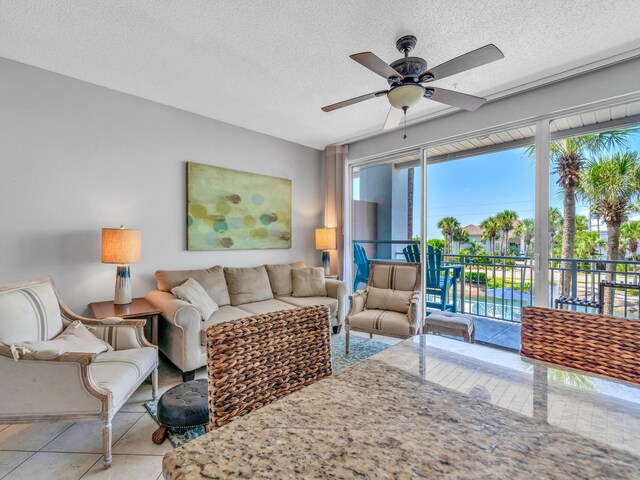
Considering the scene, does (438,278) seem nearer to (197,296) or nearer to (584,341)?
(197,296)

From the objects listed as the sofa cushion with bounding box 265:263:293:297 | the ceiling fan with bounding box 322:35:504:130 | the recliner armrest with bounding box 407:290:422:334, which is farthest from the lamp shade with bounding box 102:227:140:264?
the recliner armrest with bounding box 407:290:422:334

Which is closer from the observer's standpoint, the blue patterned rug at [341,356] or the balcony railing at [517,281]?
the blue patterned rug at [341,356]

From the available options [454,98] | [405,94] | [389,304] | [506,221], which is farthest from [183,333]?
[506,221]

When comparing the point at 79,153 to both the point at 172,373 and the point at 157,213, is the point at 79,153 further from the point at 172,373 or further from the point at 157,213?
the point at 172,373

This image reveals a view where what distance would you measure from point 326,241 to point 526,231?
Answer: 2.34m

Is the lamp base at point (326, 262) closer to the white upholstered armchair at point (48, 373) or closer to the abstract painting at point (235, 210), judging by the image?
the abstract painting at point (235, 210)

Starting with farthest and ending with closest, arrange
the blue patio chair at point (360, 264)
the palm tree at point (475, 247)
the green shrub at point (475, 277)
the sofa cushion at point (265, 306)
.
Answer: the blue patio chair at point (360, 264) → the green shrub at point (475, 277) → the palm tree at point (475, 247) → the sofa cushion at point (265, 306)

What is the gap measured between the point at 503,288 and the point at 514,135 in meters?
2.00

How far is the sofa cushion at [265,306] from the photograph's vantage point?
315 centimetres

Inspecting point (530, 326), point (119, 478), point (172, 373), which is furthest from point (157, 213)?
point (530, 326)

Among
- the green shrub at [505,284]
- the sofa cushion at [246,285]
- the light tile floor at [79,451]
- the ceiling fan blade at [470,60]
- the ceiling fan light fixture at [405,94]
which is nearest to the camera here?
the light tile floor at [79,451]

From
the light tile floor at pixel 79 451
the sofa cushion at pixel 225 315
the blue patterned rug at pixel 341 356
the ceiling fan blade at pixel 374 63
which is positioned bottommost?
the light tile floor at pixel 79 451

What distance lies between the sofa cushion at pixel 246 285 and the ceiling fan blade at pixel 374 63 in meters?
2.47

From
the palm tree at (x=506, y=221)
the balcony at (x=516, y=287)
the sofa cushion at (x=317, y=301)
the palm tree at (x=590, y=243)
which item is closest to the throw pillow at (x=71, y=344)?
the sofa cushion at (x=317, y=301)
